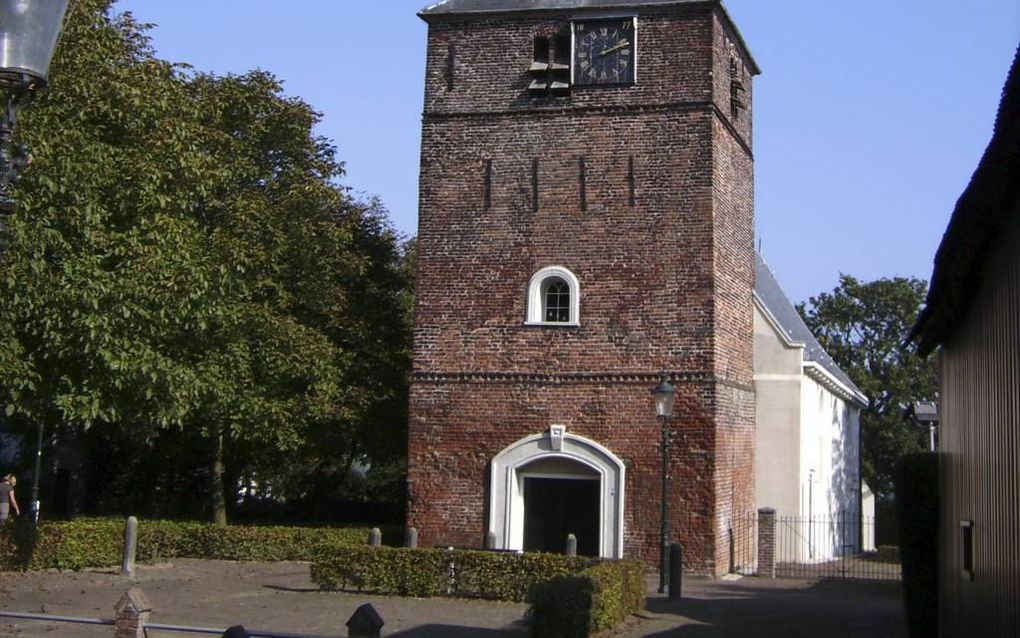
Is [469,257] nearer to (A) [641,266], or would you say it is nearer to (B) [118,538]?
(A) [641,266]

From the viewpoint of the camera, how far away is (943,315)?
1230cm

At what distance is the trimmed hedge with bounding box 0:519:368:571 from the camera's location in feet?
71.1

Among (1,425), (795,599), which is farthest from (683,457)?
(1,425)

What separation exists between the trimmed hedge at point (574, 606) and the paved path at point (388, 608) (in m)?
0.72

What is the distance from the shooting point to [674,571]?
20.1 meters

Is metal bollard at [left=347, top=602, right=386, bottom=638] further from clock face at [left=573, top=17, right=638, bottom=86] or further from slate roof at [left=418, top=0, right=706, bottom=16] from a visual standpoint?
slate roof at [left=418, top=0, right=706, bottom=16]

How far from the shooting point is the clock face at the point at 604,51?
985 inches

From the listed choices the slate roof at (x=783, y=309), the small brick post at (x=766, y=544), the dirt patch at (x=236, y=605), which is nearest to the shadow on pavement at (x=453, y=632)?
the dirt patch at (x=236, y=605)

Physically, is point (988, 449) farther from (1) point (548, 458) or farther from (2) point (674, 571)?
(1) point (548, 458)

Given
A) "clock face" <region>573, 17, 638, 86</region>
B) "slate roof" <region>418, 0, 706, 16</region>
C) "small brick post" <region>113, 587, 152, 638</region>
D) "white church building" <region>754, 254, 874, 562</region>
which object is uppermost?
"slate roof" <region>418, 0, 706, 16</region>

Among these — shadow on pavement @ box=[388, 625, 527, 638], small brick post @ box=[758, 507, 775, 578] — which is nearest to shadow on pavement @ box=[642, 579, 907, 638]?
small brick post @ box=[758, 507, 775, 578]

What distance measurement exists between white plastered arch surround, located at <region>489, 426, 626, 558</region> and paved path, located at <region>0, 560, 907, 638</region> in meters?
1.84

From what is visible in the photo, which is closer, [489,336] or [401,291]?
[489,336]

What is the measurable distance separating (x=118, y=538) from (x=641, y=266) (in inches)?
437
